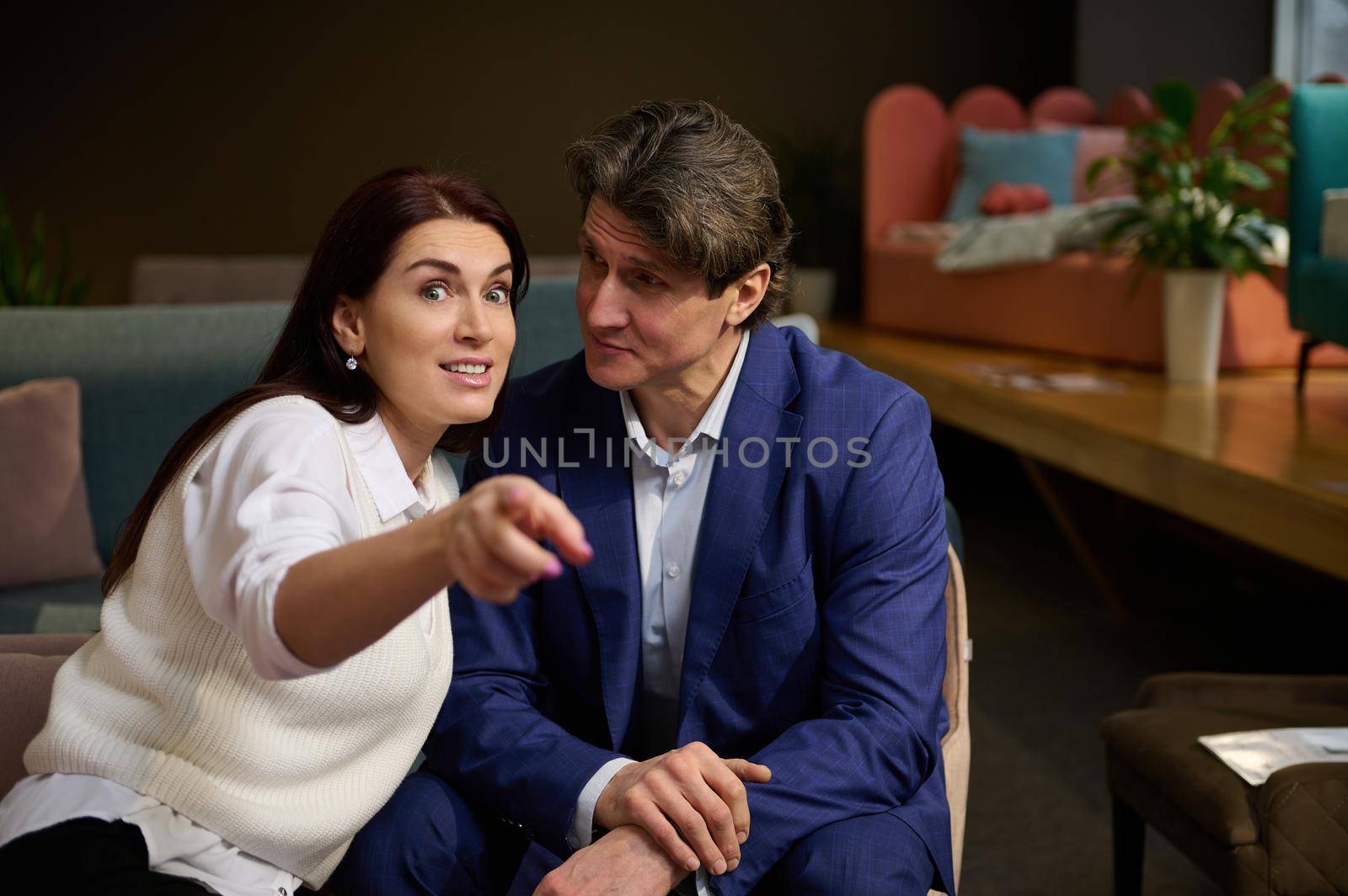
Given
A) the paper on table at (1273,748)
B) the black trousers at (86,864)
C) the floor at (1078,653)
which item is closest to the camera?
the black trousers at (86,864)

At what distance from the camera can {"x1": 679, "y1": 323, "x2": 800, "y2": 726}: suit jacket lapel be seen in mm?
1397

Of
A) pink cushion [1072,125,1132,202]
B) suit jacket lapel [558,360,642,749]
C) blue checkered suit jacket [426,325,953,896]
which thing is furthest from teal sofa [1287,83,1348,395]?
suit jacket lapel [558,360,642,749]

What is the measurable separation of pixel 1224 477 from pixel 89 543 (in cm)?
218

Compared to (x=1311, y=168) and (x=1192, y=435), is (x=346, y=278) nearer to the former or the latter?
(x=1192, y=435)

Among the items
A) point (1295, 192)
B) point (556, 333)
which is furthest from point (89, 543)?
point (1295, 192)

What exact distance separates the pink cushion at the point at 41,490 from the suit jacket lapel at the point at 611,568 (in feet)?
4.44

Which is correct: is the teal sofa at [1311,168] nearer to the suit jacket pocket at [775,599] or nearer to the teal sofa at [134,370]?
the teal sofa at [134,370]

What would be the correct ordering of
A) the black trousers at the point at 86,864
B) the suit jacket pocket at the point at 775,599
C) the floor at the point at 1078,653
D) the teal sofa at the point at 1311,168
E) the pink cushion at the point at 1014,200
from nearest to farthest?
the black trousers at the point at 86,864 < the suit jacket pocket at the point at 775,599 < the floor at the point at 1078,653 < the teal sofa at the point at 1311,168 < the pink cushion at the point at 1014,200

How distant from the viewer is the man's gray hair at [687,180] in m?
1.33

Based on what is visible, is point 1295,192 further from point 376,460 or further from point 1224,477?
point 376,460

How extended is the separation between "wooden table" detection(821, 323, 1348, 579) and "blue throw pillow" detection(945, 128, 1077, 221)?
1310 mm

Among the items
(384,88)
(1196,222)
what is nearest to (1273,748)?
(1196,222)

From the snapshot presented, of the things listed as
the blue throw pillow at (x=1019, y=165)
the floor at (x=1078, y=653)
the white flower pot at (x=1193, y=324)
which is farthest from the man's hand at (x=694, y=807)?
the blue throw pillow at (x=1019, y=165)

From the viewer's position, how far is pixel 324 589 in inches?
32.8
